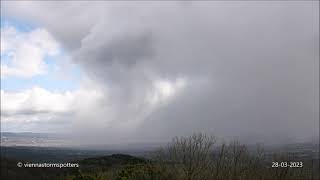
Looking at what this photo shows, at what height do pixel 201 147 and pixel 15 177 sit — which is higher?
pixel 201 147

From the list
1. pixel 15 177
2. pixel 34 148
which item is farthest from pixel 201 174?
pixel 34 148

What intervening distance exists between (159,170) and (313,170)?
13.3 m

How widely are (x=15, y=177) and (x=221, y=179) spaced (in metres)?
34.2

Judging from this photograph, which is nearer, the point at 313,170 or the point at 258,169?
the point at 258,169

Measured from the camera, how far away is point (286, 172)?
109 ft

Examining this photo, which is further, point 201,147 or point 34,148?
point 34,148

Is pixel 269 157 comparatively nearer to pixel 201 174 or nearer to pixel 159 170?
pixel 201 174

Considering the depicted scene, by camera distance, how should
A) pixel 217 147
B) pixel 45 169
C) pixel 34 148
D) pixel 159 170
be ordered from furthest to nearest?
1. pixel 34 148
2. pixel 45 169
3. pixel 217 147
4. pixel 159 170

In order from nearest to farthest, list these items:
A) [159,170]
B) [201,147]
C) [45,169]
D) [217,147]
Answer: [159,170] < [201,147] < [217,147] < [45,169]

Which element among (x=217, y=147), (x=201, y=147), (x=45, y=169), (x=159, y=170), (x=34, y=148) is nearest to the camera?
(x=159, y=170)

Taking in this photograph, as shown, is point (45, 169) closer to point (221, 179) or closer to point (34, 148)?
point (221, 179)

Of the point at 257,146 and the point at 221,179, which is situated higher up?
the point at 257,146

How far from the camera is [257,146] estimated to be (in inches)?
1458

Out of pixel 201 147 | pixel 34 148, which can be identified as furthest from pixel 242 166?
pixel 34 148
